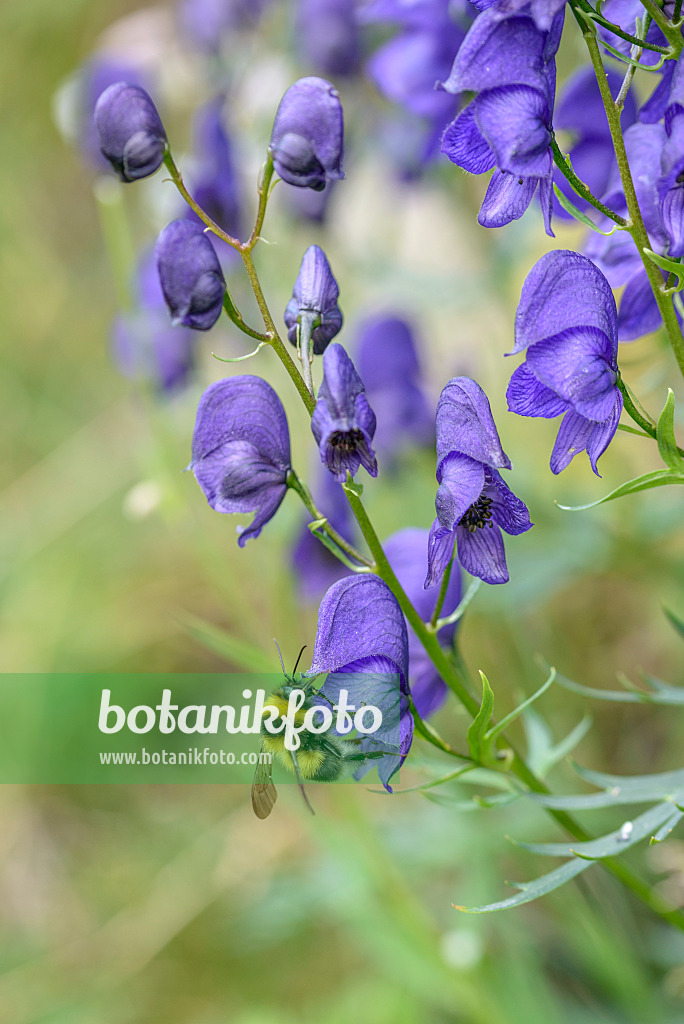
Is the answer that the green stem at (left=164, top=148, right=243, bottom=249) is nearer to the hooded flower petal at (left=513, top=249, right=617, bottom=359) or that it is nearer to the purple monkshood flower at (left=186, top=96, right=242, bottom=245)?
the hooded flower petal at (left=513, top=249, right=617, bottom=359)

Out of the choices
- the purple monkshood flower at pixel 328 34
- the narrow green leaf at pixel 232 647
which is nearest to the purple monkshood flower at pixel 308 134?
the narrow green leaf at pixel 232 647

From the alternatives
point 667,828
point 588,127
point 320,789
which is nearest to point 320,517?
point 667,828

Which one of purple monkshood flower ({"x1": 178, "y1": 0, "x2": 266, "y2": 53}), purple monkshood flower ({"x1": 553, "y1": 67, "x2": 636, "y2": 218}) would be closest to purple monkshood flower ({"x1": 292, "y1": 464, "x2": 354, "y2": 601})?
purple monkshood flower ({"x1": 553, "y1": 67, "x2": 636, "y2": 218})

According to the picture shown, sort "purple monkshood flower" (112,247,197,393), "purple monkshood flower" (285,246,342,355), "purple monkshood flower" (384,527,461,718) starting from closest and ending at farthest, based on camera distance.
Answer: "purple monkshood flower" (285,246,342,355) → "purple monkshood flower" (384,527,461,718) → "purple monkshood flower" (112,247,197,393)

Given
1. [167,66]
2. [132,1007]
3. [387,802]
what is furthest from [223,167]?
[132,1007]

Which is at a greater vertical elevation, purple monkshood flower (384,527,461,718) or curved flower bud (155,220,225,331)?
curved flower bud (155,220,225,331)

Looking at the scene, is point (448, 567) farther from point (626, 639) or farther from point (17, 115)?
point (17, 115)
